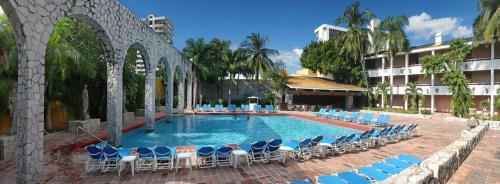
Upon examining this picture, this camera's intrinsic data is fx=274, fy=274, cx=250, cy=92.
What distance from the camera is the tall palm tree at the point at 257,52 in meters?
32.8

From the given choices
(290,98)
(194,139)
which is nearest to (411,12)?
(290,98)

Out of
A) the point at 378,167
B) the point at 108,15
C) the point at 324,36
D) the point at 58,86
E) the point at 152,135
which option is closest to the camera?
the point at 378,167

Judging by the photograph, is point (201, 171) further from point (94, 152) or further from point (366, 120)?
point (366, 120)

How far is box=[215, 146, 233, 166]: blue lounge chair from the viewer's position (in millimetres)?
7516

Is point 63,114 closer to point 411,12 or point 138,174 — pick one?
point 138,174

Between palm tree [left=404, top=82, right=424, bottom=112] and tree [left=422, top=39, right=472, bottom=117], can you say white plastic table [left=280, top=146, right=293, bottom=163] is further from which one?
palm tree [left=404, top=82, right=424, bottom=112]

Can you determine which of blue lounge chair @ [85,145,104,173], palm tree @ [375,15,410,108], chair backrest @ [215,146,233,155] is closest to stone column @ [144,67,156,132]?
blue lounge chair @ [85,145,104,173]

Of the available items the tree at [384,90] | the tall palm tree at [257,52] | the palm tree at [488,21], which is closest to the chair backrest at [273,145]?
the palm tree at [488,21]

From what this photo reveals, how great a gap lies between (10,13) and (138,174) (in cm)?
439

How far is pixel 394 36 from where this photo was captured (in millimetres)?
30828

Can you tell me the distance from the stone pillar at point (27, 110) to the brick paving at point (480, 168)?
8.95m

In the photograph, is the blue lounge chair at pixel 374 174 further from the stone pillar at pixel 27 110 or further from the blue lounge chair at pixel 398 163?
the stone pillar at pixel 27 110

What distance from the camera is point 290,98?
110 feet

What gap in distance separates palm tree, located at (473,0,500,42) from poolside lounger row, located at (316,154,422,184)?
21.9 metres
